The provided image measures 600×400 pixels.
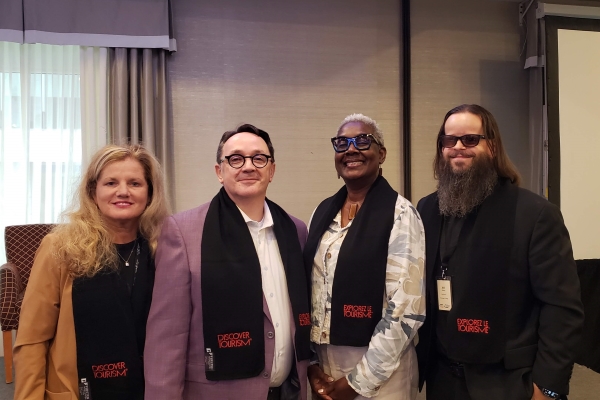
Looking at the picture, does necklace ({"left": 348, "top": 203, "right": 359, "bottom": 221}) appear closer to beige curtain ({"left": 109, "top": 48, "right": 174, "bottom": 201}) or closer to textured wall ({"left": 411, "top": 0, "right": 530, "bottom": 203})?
beige curtain ({"left": 109, "top": 48, "right": 174, "bottom": 201})

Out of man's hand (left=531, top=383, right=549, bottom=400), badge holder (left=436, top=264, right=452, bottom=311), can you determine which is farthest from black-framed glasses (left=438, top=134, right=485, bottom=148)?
man's hand (left=531, top=383, right=549, bottom=400)

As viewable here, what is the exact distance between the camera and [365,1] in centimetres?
441

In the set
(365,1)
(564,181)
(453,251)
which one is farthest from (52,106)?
(564,181)

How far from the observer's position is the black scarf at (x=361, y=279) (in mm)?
1713

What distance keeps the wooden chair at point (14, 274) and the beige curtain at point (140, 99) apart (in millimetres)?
977

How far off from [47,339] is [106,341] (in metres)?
0.20

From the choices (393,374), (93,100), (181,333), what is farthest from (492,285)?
(93,100)

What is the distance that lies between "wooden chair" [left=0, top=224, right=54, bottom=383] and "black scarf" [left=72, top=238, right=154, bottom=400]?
208 cm

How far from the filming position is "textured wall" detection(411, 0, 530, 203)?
177 inches

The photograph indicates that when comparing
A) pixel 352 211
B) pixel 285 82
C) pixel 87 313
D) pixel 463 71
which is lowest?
pixel 87 313

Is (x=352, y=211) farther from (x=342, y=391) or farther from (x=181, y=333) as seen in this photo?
(x=181, y=333)

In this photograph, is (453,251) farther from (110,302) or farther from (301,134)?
(301,134)

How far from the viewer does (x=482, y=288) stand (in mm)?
1718

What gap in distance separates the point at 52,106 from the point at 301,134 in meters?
2.15
